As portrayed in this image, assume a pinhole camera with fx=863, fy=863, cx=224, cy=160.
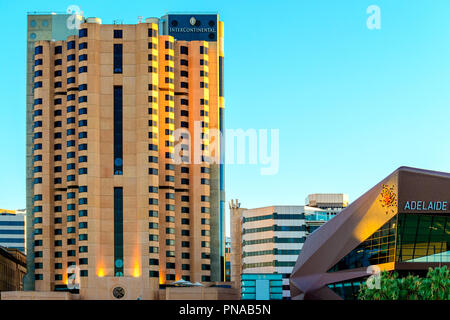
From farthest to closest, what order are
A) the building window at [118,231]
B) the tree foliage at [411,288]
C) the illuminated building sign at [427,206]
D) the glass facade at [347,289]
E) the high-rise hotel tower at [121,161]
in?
the high-rise hotel tower at [121,161] → the building window at [118,231] → the glass facade at [347,289] → the illuminated building sign at [427,206] → the tree foliage at [411,288]

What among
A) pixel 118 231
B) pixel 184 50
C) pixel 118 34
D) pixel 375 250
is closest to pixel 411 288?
pixel 375 250

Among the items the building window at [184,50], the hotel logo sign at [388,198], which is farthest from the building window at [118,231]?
the hotel logo sign at [388,198]

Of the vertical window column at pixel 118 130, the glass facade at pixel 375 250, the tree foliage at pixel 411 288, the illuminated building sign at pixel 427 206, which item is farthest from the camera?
the vertical window column at pixel 118 130

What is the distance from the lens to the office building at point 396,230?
10531 cm

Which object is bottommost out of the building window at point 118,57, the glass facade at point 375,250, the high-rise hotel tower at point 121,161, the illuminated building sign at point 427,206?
the glass facade at point 375,250

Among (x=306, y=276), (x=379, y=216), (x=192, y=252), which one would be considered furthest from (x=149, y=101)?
(x=379, y=216)

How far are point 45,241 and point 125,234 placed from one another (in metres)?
22.3

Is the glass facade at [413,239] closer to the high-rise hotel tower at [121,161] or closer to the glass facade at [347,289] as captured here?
the glass facade at [347,289]

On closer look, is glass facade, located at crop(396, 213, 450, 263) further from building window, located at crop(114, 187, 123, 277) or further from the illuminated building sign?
building window, located at crop(114, 187, 123, 277)

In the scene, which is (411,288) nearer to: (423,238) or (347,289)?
(423,238)

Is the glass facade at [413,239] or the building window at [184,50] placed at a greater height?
the building window at [184,50]

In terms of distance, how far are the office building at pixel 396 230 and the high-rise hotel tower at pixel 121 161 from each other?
6576 cm

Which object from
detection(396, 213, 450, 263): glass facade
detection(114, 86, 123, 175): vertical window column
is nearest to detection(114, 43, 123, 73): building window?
detection(114, 86, 123, 175): vertical window column

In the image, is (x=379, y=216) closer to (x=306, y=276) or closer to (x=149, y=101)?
(x=306, y=276)
